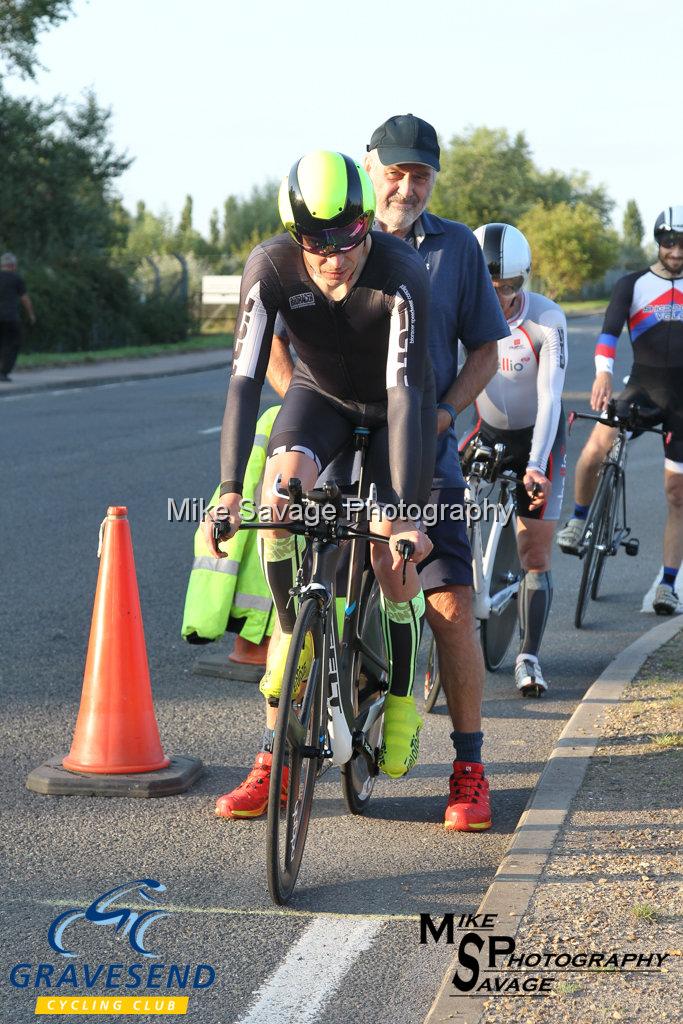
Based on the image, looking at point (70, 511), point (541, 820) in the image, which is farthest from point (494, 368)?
point (70, 511)

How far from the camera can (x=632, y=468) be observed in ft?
52.2

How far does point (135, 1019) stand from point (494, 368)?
2686 mm

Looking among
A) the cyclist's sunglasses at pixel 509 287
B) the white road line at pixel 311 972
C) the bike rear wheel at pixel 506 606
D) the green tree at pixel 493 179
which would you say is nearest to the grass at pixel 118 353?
the bike rear wheel at pixel 506 606

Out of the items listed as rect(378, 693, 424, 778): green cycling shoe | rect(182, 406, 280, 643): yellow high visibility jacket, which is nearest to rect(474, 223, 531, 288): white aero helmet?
rect(182, 406, 280, 643): yellow high visibility jacket

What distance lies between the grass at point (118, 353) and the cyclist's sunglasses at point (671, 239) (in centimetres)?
2268

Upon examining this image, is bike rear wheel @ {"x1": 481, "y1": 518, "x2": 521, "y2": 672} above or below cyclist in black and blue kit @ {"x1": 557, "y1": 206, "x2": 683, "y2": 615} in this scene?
below

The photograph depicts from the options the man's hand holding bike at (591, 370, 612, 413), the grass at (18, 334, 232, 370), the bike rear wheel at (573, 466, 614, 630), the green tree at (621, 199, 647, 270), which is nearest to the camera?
the bike rear wheel at (573, 466, 614, 630)

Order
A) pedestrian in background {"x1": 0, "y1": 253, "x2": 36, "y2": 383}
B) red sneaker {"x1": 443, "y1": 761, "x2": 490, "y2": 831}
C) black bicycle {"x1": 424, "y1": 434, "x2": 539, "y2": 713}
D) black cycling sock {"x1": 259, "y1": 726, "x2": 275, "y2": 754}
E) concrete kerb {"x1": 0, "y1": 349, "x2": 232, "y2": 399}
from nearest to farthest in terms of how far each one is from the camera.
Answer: black cycling sock {"x1": 259, "y1": 726, "x2": 275, "y2": 754} → red sneaker {"x1": 443, "y1": 761, "x2": 490, "y2": 831} → black bicycle {"x1": 424, "y1": 434, "x2": 539, "y2": 713} → concrete kerb {"x1": 0, "y1": 349, "x2": 232, "y2": 399} → pedestrian in background {"x1": 0, "y1": 253, "x2": 36, "y2": 383}

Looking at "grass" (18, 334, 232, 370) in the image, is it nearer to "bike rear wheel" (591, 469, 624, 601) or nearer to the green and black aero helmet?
"bike rear wheel" (591, 469, 624, 601)

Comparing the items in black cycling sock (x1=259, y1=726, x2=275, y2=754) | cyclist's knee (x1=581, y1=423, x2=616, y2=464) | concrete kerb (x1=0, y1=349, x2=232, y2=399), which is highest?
cyclist's knee (x1=581, y1=423, x2=616, y2=464)

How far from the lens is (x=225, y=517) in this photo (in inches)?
165

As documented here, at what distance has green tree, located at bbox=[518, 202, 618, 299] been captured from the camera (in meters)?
114

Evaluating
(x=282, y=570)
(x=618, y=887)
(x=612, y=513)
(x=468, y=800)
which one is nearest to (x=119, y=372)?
(x=612, y=513)

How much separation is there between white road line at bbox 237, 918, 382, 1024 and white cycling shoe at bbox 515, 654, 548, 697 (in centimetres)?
276
